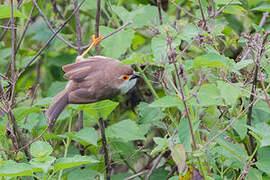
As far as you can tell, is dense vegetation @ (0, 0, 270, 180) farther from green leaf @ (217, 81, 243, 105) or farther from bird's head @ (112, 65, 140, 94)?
bird's head @ (112, 65, 140, 94)

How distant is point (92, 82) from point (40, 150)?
32.5 inches

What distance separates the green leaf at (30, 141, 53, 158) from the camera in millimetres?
2090

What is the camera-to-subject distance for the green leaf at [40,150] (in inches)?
82.3

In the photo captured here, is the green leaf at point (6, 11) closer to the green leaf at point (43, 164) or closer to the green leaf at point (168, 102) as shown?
the green leaf at point (43, 164)

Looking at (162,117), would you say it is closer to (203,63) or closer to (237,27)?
(203,63)

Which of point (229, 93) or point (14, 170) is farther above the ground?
point (229, 93)

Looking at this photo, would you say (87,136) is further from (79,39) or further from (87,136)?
(79,39)

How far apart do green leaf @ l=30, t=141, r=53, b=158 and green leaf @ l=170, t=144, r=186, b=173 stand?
596 mm

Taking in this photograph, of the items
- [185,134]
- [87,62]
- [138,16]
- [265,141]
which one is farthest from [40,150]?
[138,16]

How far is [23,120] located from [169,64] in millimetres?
1338

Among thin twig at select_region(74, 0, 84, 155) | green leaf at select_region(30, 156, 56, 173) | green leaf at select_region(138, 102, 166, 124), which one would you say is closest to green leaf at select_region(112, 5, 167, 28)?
thin twig at select_region(74, 0, 84, 155)

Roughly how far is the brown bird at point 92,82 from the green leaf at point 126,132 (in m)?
0.21

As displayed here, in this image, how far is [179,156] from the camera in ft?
6.40

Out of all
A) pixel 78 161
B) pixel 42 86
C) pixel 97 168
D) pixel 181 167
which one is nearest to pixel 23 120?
pixel 97 168
